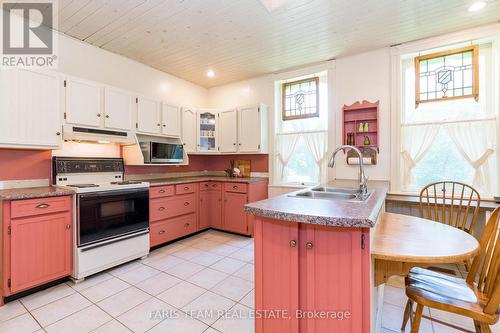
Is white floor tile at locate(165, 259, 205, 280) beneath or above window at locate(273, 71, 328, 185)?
beneath

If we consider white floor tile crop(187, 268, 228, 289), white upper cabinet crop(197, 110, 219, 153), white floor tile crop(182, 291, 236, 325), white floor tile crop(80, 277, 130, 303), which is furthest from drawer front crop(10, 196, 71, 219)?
white upper cabinet crop(197, 110, 219, 153)

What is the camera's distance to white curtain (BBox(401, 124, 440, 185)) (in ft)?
9.88

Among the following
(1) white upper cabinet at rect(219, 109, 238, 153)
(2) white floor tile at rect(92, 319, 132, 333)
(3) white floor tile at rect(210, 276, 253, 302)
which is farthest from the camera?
(1) white upper cabinet at rect(219, 109, 238, 153)

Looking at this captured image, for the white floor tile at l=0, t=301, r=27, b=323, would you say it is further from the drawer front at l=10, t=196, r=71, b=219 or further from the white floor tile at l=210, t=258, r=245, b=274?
the white floor tile at l=210, t=258, r=245, b=274

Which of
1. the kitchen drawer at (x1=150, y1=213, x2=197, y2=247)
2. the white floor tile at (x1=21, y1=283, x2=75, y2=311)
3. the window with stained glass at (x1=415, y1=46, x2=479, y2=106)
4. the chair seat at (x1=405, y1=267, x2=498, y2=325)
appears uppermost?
the window with stained glass at (x1=415, y1=46, x2=479, y2=106)

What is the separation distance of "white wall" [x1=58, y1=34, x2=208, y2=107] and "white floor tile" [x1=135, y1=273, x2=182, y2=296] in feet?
8.77

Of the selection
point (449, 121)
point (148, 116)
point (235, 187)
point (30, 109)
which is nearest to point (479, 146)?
point (449, 121)

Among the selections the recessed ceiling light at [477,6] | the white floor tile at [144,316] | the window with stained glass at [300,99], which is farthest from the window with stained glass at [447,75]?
the white floor tile at [144,316]

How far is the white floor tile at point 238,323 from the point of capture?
175 centimetres

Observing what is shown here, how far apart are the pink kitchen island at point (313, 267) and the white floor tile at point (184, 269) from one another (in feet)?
4.60

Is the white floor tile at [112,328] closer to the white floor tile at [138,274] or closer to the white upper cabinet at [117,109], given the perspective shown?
the white floor tile at [138,274]

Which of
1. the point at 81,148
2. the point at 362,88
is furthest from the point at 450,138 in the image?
the point at 81,148

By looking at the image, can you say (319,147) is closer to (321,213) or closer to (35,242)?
(321,213)

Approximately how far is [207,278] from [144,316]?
2.40 feet
